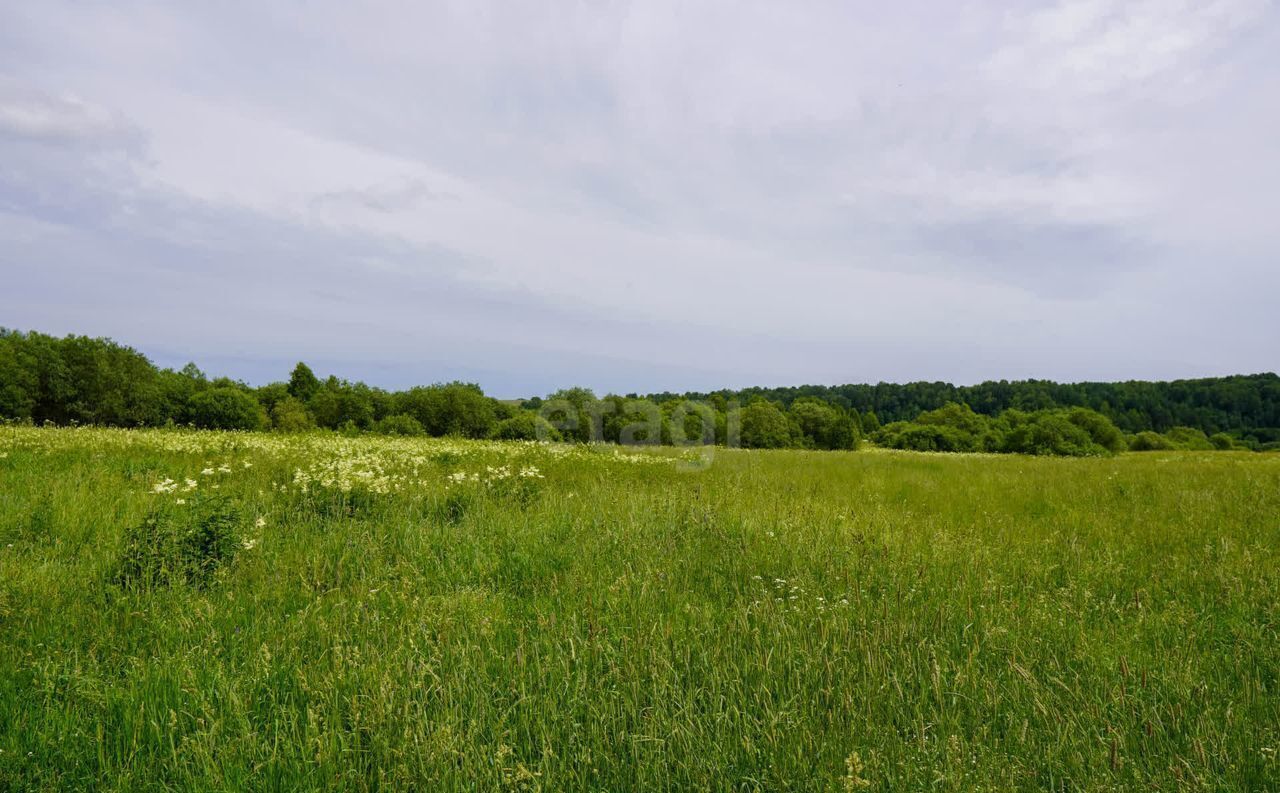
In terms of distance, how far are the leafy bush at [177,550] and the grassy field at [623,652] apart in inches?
0.9

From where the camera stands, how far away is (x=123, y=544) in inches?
189

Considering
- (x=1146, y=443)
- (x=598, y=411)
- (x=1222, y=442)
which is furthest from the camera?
(x=1222, y=442)

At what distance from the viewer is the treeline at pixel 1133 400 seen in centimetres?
9106

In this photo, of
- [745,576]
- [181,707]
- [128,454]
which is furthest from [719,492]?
[128,454]

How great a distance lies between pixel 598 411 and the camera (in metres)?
53.5

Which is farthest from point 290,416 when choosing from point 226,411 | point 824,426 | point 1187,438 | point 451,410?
point 1187,438

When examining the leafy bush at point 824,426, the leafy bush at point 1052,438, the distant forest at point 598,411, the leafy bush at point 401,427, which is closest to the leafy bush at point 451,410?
the distant forest at point 598,411

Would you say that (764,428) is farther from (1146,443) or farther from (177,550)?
(177,550)

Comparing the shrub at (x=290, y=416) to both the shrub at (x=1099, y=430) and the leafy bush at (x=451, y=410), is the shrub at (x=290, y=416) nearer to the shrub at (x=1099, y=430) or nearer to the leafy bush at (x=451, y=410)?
the leafy bush at (x=451, y=410)

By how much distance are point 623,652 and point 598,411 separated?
1998 inches

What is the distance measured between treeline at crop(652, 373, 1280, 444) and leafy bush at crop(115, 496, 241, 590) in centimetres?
7524

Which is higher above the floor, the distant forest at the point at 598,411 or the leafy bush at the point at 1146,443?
the distant forest at the point at 598,411

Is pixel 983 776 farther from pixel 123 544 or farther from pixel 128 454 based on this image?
pixel 128 454

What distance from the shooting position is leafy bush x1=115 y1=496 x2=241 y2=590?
403cm
